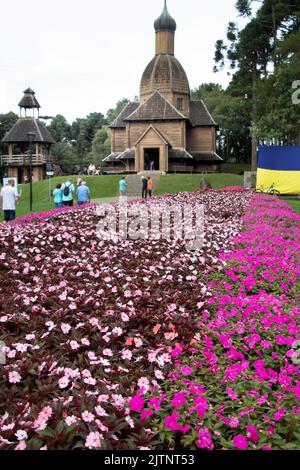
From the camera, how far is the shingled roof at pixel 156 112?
152 ft

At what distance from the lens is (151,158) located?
49.9 meters

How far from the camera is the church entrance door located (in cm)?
4838

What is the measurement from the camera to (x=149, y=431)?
3.50 meters

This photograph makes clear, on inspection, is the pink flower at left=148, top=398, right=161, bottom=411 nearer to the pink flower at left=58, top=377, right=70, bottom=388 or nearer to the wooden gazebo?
the pink flower at left=58, top=377, right=70, bottom=388

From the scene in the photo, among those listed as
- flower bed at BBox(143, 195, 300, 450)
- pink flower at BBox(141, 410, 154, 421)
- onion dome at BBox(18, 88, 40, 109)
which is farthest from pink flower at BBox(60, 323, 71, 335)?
onion dome at BBox(18, 88, 40, 109)

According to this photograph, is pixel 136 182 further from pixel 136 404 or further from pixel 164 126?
pixel 136 404

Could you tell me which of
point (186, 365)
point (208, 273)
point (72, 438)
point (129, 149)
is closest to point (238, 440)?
point (72, 438)

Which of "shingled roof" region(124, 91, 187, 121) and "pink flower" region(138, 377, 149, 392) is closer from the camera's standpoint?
"pink flower" region(138, 377, 149, 392)

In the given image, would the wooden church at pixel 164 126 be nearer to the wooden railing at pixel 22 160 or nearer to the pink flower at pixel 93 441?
the wooden railing at pixel 22 160

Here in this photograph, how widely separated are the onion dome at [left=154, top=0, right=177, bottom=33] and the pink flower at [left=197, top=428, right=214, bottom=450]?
54.8 metres

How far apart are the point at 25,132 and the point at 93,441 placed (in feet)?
183

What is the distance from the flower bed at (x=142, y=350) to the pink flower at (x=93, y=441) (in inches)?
0.6

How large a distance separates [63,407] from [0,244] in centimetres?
649

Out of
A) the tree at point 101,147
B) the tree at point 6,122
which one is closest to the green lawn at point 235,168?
the tree at point 101,147
